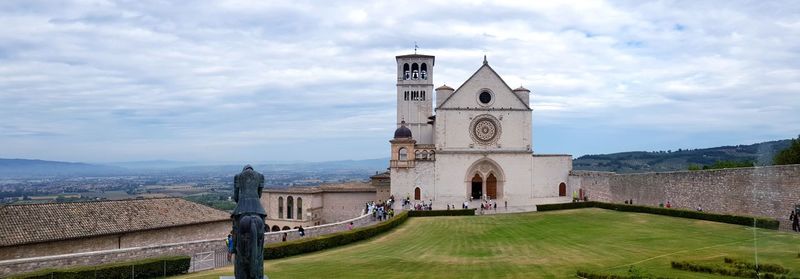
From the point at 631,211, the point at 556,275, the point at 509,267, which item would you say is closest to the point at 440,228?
the point at 631,211

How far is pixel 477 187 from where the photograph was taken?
2174 inches

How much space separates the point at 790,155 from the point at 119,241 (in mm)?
50745

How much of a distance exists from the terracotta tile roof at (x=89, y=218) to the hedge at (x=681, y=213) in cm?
2438

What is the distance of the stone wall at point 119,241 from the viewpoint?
30797 millimetres

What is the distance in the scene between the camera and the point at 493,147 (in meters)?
54.6

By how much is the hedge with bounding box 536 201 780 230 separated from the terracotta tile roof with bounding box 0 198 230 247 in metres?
24.4

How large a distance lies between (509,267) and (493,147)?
33.6 m

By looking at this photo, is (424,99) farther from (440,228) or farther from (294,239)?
(294,239)

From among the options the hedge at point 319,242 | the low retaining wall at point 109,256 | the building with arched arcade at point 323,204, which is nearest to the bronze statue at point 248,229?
the low retaining wall at point 109,256

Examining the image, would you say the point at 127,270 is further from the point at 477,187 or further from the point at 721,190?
the point at 477,187

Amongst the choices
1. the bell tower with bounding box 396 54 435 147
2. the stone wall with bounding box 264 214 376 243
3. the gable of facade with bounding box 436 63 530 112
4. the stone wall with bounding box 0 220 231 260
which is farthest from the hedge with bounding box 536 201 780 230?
the stone wall with bounding box 0 220 231 260

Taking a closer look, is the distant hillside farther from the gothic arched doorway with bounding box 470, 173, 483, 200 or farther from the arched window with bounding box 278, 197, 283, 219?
the arched window with bounding box 278, 197, 283, 219

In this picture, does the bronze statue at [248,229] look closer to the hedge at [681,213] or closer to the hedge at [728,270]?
the hedge at [728,270]

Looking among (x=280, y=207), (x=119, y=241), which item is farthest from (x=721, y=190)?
(x=280, y=207)
